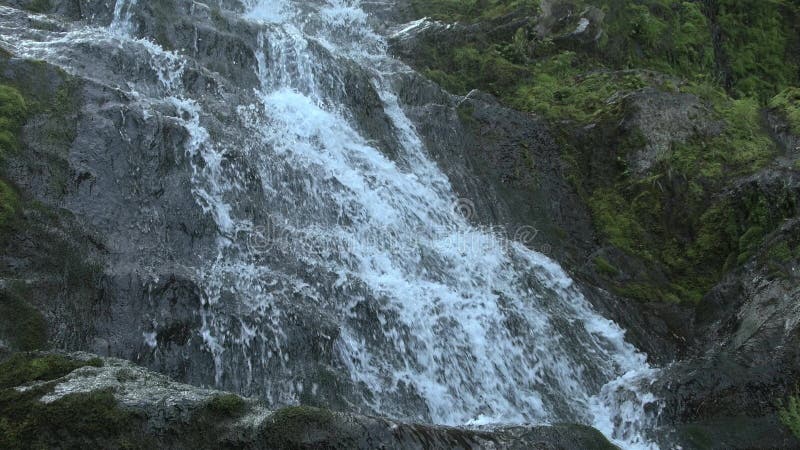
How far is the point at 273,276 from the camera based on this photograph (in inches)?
363

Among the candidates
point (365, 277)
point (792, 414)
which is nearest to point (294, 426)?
point (365, 277)

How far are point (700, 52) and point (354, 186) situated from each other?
536 inches

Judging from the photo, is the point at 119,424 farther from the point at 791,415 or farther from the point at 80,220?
the point at 791,415

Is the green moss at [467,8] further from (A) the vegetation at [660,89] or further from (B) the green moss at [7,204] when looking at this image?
(B) the green moss at [7,204]

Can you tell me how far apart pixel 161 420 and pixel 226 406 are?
0.51 metres

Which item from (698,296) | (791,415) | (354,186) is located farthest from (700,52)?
(791,415)

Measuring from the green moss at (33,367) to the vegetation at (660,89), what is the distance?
9523 mm

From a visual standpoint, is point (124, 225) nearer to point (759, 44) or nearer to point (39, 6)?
point (39, 6)

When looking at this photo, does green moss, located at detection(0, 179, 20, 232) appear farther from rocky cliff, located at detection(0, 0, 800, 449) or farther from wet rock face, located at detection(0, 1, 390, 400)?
wet rock face, located at detection(0, 1, 390, 400)

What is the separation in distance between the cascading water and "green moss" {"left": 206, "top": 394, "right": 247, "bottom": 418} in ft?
8.23

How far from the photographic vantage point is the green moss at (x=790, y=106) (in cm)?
1477

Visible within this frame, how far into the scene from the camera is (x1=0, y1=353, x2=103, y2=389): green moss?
5.75 meters

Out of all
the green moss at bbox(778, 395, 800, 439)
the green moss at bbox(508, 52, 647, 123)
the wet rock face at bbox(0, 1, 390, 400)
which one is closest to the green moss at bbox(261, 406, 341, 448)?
the wet rock face at bbox(0, 1, 390, 400)

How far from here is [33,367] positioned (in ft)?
19.4
